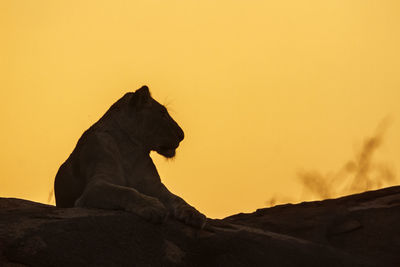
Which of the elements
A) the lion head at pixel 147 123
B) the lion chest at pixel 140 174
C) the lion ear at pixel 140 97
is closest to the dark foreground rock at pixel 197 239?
the lion chest at pixel 140 174

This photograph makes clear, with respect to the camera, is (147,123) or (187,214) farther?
(147,123)

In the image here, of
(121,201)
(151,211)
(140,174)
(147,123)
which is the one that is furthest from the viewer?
(147,123)

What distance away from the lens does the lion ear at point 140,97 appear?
6.79 m

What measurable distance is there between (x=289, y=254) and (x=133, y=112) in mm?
2637

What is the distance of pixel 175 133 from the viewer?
272 inches

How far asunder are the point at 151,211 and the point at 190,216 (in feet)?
1.63

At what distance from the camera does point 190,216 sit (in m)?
5.34

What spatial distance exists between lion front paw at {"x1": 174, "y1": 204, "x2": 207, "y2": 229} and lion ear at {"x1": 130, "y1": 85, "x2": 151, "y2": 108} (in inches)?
68.4

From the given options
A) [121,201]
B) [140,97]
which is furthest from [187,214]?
[140,97]

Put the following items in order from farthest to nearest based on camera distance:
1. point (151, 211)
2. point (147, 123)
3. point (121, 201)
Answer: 1. point (147, 123)
2. point (121, 201)
3. point (151, 211)

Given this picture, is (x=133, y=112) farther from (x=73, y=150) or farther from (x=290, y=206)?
(x=290, y=206)

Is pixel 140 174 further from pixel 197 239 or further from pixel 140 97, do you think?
pixel 197 239

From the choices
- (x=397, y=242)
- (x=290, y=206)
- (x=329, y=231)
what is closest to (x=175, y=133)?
(x=290, y=206)

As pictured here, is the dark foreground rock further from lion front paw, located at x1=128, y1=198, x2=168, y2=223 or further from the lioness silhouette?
the lioness silhouette
